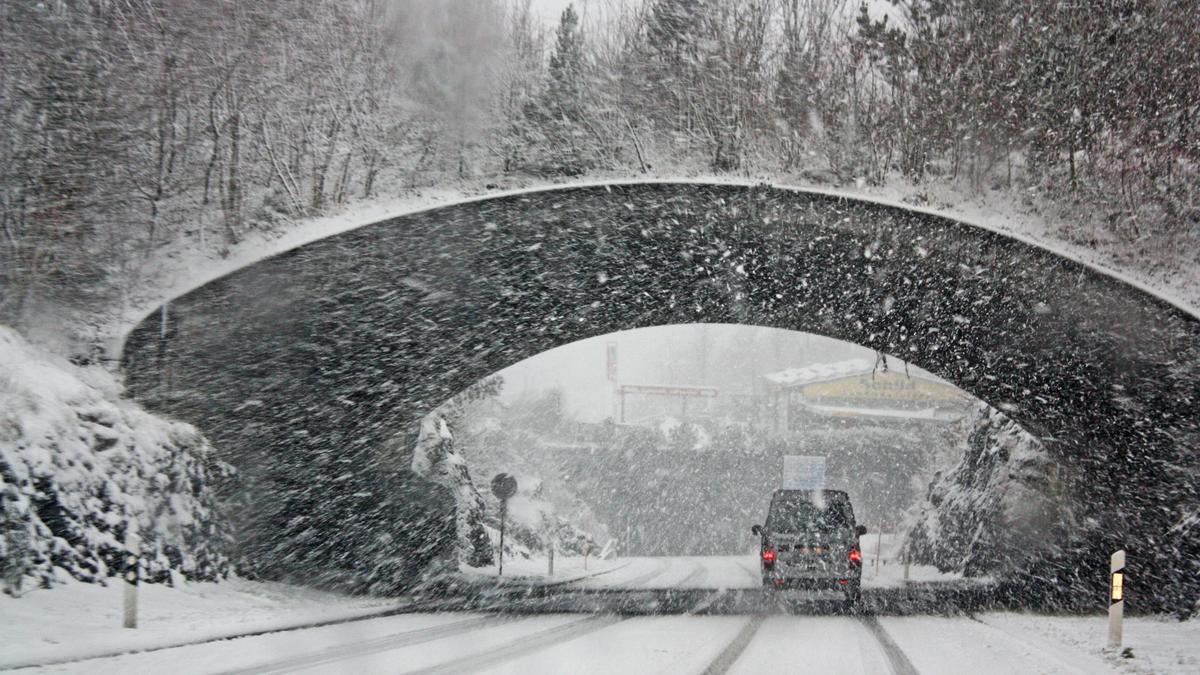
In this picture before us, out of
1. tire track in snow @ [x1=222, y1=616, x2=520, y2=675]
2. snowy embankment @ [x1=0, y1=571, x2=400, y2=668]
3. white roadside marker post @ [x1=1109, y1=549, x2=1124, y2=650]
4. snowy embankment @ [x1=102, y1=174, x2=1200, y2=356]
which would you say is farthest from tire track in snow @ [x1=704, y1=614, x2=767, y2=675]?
snowy embankment @ [x1=102, y1=174, x2=1200, y2=356]

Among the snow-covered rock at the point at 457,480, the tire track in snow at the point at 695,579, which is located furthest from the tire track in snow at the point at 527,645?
the snow-covered rock at the point at 457,480

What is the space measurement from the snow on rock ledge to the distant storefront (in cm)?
3999

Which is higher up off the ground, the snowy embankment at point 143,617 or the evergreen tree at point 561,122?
the evergreen tree at point 561,122

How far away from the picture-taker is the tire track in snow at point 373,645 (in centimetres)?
815

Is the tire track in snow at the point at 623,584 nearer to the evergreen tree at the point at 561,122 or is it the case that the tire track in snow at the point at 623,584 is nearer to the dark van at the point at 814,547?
the dark van at the point at 814,547

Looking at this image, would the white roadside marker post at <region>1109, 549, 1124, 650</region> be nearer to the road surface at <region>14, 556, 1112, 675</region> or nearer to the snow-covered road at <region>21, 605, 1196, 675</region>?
the snow-covered road at <region>21, 605, 1196, 675</region>

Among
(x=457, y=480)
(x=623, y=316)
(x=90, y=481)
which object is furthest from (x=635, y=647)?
(x=457, y=480)

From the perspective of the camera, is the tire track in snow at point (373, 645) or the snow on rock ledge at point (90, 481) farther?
the snow on rock ledge at point (90, 481)

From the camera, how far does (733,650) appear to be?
9875 mm

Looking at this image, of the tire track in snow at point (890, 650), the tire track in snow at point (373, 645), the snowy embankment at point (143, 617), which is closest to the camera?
the tire track in snow at point (373, 645)

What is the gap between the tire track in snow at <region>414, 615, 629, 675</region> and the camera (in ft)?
26.8

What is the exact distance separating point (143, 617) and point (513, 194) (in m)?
7.53

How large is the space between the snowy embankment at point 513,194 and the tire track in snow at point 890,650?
596 cm

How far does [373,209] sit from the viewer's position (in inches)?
592
